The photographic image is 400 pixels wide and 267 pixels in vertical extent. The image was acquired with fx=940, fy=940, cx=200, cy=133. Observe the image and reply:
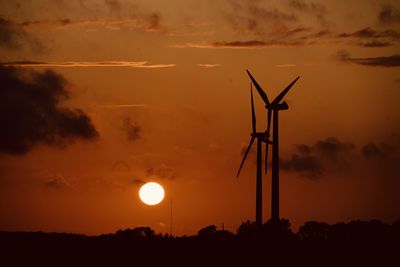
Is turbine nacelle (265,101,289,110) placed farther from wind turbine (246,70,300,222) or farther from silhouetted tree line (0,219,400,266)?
silhouetted tree line (0,219,400,266)

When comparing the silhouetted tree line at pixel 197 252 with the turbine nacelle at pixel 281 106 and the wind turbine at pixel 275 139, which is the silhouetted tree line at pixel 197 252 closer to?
the wind turbine at pixel 275 139

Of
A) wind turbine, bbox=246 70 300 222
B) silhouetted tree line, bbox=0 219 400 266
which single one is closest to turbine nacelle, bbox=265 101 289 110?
wind turbine, bbox=246 70 300 222

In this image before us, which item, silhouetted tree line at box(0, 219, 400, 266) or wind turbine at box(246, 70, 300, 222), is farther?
silhouetted tree line at box(0, 219, 400, 266)

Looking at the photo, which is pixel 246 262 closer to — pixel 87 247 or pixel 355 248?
pixel 355 248

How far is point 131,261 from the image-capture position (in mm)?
118750

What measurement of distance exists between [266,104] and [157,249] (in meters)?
42.2

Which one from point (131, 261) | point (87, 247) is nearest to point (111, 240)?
point (87, 247)

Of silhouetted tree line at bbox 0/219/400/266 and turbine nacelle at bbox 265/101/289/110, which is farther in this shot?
silhouetted tree line at bbox 0/219/400/266

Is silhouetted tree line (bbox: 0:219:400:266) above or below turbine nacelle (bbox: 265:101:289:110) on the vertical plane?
below

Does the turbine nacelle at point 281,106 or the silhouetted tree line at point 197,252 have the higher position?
the turbine nacelle at point 281,106

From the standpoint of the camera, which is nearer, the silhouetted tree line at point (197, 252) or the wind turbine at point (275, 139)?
the wind turbine at point (275, 139)

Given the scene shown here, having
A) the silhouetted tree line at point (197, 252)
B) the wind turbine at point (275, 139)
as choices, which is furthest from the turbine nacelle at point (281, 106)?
the silhouetted tree line at point (197, 252)

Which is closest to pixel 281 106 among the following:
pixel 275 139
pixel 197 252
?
pixel 275 139

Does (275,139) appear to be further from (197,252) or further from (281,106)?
(197,252)
